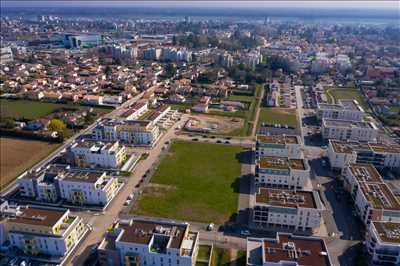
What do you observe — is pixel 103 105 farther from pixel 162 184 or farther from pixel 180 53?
pixel 180 53

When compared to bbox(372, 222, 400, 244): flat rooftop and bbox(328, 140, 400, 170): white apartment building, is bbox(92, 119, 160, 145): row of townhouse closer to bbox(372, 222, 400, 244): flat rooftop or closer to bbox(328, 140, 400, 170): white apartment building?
bbox(328, 140, 400, 170): white apartment building

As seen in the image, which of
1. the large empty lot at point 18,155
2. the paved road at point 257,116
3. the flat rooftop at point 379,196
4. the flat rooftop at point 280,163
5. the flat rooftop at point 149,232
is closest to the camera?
the flat rooftop at point 149,232

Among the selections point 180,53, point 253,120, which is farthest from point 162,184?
point 180,53

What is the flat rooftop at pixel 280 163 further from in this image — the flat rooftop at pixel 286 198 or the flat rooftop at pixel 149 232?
the flat rooftop at pixel 149 232

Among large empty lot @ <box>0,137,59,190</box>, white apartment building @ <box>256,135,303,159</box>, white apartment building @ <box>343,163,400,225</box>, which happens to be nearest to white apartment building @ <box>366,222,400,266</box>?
white apartment building @ <box>343,163,400,225</box>

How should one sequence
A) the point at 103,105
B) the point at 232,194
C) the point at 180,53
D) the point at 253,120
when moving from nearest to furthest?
the point at 232,194
the point at 253,120
the point at 103,105
the point at 180,53

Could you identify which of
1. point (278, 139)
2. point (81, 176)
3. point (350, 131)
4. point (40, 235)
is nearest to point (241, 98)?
point (350, 131)

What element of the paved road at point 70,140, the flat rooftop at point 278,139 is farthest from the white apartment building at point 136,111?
the flat rooftop at point 278,139
